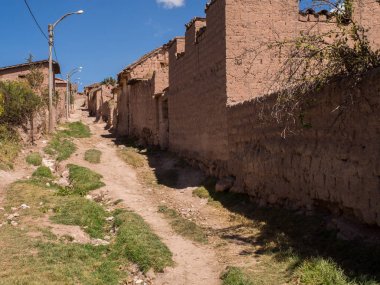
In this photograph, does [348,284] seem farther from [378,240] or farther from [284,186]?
[284,186]

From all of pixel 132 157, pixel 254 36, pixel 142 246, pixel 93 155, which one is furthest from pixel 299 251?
pixel 93 155

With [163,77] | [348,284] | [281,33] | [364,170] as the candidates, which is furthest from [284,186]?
[163,77]

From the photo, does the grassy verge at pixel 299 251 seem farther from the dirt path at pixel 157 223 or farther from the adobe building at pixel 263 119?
the dirt path at pixel 157 223

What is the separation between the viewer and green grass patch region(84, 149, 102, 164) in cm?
1602

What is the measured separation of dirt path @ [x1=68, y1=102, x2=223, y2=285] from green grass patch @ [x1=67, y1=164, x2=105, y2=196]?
30 cm

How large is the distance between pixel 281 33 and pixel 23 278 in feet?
27.6

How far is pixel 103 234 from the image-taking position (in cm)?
845

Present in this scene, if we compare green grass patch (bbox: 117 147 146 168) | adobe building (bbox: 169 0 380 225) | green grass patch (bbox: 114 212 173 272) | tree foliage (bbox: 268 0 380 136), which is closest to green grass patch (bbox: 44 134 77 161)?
green grass patch (bbox: 117 147 146 168)

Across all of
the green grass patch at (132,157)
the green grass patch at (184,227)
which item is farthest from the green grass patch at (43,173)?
the green grass patch at (184,227)

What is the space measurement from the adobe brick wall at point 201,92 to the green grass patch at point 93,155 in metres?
2.89

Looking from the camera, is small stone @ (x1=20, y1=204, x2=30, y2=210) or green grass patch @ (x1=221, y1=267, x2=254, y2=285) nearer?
green grass patch @ (x1=221, y1=267, x2=254, y2=285)

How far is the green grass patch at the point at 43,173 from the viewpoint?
1320 centimetres

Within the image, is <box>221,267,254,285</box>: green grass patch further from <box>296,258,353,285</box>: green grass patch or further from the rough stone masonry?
the rough stone masonry

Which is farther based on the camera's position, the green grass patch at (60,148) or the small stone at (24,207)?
the green grass patch at (60,148)
